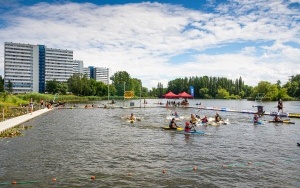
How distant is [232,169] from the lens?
19141mm

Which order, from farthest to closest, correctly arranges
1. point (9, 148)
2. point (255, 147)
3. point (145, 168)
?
1. point (255, 147)
2. point (9, 148)
3. point (145, 168)

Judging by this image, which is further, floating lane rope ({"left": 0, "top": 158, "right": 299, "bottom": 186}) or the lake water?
the lake water

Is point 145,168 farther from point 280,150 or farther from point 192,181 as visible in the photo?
point 280,150

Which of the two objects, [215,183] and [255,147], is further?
[255,147]

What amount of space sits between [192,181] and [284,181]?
545 cm

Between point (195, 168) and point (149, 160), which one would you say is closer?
point (195, 168)

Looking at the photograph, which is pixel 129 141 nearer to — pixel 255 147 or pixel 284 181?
pixel 255 147

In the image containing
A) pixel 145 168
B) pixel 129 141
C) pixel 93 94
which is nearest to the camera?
pixel 145 168

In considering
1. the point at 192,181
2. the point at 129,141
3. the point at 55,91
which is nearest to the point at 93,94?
the point at 55,91

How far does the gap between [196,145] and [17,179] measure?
1601 cm

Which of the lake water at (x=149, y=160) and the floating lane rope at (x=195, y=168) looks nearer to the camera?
the floating lane rope at (x=195, y=168)

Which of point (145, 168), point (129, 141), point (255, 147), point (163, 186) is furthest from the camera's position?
point (129, 141)

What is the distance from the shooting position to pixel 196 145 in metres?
27.0

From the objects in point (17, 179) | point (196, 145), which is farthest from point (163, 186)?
point (196, 145)
